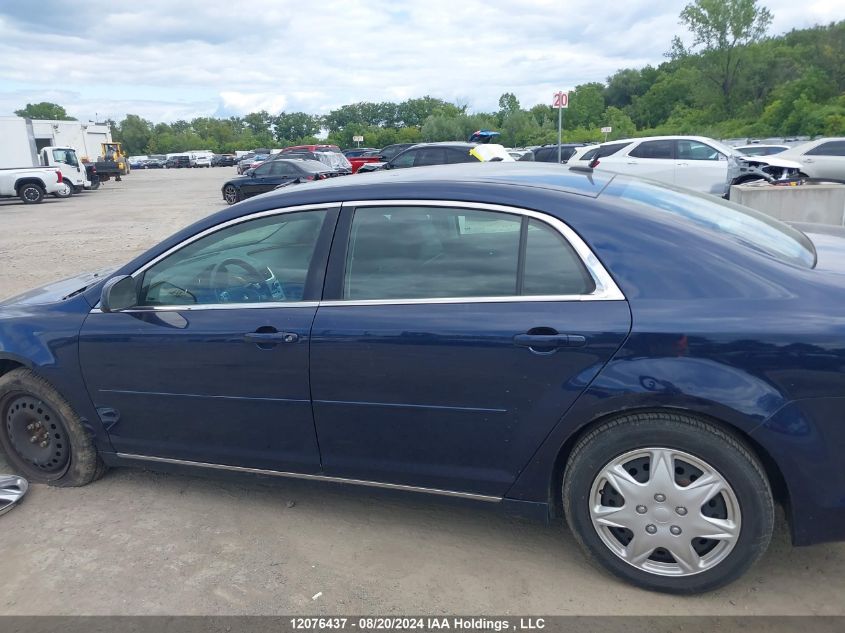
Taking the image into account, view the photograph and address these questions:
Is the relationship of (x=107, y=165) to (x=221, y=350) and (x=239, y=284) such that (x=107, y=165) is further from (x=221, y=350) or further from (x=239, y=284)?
(x=221, y=350)

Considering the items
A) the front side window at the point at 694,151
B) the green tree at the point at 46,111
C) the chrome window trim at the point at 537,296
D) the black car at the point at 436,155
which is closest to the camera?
the chrome window trim at the point at 537,296

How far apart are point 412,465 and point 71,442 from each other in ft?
6.47

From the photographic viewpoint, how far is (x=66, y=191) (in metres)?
27.0

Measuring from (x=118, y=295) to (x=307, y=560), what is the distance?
1554 mm

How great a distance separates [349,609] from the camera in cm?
268

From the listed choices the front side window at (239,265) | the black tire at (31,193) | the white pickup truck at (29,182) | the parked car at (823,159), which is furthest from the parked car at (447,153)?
the black tire at (31,193)

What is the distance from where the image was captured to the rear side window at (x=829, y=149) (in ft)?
53.9

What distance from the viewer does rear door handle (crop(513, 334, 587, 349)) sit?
2.51 meters

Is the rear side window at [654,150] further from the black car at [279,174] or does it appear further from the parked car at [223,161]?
the parked car at [223,161]

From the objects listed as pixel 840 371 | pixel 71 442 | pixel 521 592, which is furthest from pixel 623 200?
pixel 71 442

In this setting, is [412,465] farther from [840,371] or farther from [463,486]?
[840,371]

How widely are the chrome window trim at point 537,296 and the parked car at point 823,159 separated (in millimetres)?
16148

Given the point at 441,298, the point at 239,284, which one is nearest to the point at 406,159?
the point at 239,284

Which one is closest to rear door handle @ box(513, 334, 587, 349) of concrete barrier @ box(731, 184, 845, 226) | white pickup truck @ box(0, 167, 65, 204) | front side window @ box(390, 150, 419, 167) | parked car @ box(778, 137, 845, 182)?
concrete barrier @ box(731, 184, 845, 226)
